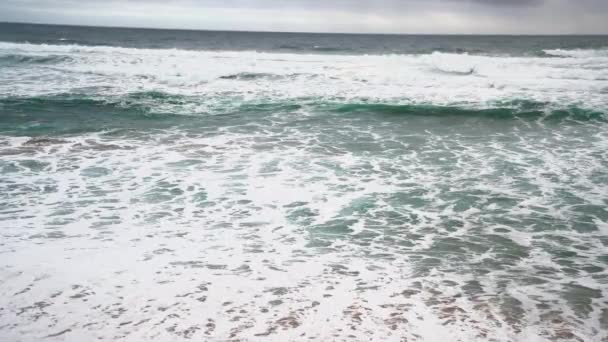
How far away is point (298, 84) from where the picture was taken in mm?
20406

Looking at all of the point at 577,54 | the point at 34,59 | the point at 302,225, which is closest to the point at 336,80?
the point at 302,225

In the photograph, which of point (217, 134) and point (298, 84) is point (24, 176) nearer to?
point (217, 134)

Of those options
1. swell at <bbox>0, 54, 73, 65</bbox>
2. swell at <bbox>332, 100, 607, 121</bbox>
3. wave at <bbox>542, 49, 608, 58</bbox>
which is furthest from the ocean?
wave at <bbox>542, 49, 608, 58</bbox>

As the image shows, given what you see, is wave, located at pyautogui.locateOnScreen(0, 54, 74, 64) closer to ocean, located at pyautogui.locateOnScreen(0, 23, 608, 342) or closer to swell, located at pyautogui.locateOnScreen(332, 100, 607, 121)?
ocean, located at pyautogui.locateOnScreen(0, 23, 608, 342)

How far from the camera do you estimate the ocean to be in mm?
3711

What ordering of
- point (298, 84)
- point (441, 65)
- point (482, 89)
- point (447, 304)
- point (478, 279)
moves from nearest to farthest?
point (447, 304) → point (478, 279) → point (482, 89) → point (298, 84) → point (441, 65)

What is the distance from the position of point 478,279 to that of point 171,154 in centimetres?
643

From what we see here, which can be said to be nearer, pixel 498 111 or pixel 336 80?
pixel 498 111

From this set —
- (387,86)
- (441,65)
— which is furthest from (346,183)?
(441,65)

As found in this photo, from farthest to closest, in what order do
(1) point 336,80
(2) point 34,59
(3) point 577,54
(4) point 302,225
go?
(3) point 577,54
(2) point 34,59
(1) point 336,80
(4) point 302,225

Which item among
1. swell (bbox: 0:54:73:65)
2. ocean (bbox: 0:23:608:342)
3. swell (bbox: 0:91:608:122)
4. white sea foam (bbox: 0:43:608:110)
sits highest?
swell (bbox: 0:54:73:65)

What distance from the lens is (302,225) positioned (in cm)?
576

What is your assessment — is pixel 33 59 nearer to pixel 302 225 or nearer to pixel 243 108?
pixel 243 108

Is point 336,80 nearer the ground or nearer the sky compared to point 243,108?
nearer the sky
